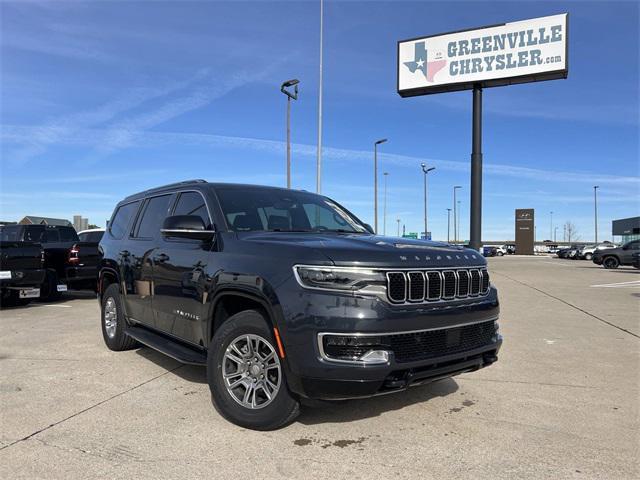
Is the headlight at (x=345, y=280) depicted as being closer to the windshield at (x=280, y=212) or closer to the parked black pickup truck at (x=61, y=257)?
the windshield at (x=280, y=212)

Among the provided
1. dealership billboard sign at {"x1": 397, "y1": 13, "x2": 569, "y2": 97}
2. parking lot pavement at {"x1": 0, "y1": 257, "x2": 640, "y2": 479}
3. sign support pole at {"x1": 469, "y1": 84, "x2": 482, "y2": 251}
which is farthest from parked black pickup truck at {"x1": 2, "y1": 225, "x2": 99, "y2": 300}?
dealership billboard sign at {"x1": 397, "y1": 13, "x2": 569, "y2": 97}

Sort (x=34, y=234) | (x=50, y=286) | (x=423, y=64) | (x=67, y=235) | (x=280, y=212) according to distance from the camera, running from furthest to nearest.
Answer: (x=423, y=64)
(x=67, y=235)
(x=34, y=234)
(x=50, y=286)
(x=280, y=212)

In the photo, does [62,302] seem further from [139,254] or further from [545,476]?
[545,476]

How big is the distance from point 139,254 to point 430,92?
70.1 ft

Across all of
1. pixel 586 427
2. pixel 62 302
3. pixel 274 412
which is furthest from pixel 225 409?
pixel 62 302

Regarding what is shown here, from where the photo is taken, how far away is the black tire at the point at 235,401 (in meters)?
3.47

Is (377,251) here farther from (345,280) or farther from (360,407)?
(360,407)

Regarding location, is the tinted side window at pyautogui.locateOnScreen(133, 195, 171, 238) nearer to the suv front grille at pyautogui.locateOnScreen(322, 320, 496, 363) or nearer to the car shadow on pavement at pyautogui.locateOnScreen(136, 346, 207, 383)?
the car shadow on pavement at pyautogui.locateOnScreen(136, 346, 207, 383)

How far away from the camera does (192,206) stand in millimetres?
4789

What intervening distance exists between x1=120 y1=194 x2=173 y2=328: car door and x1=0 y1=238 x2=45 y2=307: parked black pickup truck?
5.47m

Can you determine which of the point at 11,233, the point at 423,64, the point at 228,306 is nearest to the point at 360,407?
the point at 228,306

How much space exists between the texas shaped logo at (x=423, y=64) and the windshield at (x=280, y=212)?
793 inches

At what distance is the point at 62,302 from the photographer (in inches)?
454

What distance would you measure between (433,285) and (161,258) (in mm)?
2704
